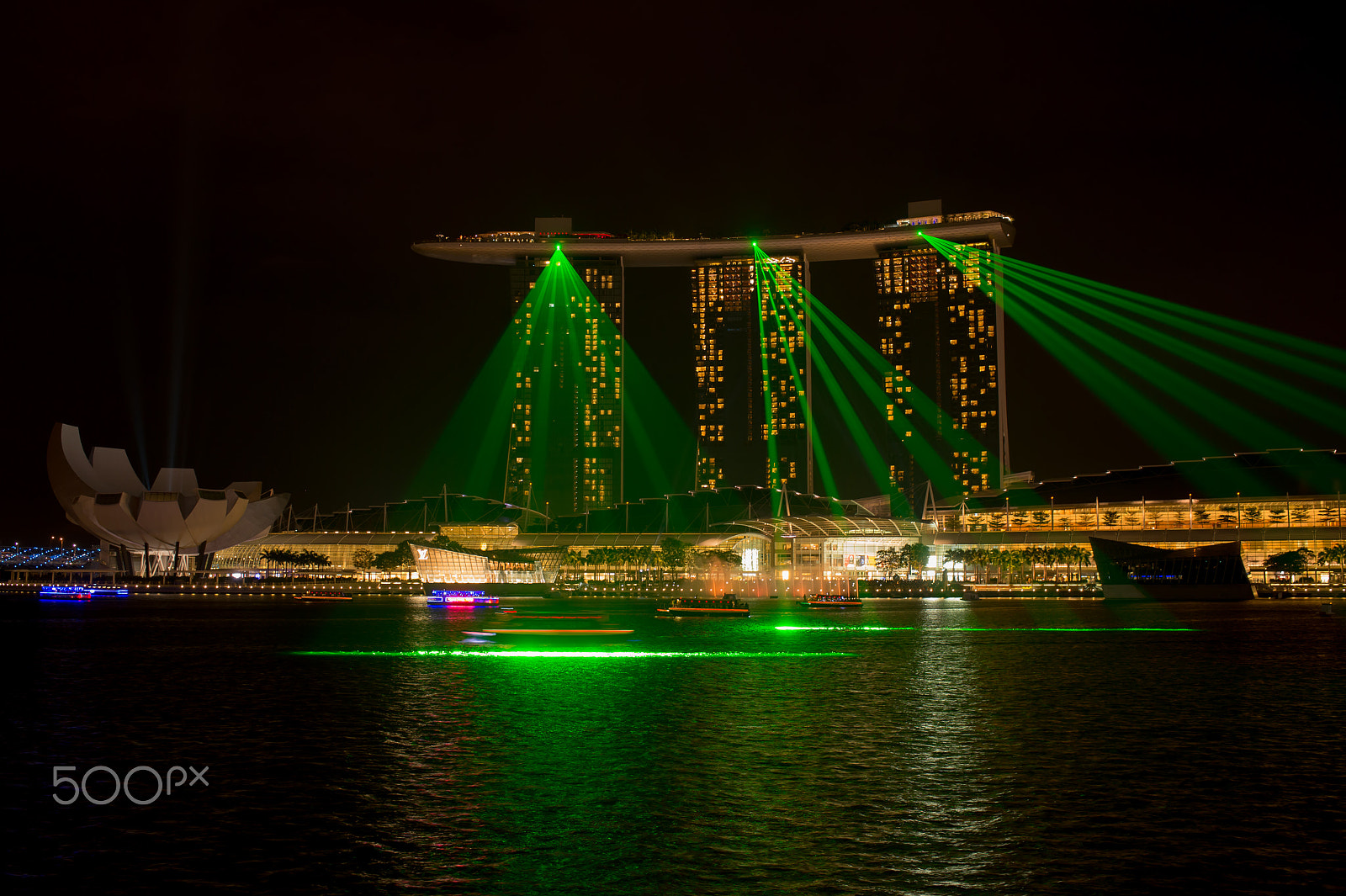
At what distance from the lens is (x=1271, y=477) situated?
120 metres

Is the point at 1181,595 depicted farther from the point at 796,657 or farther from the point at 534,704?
the point at 534,704

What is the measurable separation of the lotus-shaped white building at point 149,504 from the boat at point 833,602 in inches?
2537

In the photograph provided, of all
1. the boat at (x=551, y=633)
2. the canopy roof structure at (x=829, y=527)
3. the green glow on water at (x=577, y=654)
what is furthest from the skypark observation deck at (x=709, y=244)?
the green glow on water at (x=577, y=654)

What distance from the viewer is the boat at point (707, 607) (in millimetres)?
75875

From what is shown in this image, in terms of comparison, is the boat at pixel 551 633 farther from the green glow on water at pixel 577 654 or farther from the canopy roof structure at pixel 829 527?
the canopy roof structure at pixel 829 527

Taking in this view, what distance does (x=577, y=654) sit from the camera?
150ft

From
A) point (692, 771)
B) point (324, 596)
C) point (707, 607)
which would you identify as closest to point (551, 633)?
point (707, 607)

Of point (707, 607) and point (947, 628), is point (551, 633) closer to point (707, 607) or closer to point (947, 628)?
point (947, 628)

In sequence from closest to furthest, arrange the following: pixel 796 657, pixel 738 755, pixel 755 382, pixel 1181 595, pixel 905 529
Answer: pixel 738 755 → pixel 796 657 → pixel 1181 595 → pixel 905 529 → pixel 755 382

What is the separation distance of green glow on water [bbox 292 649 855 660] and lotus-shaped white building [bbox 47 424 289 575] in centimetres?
7464

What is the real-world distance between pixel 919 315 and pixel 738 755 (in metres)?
151

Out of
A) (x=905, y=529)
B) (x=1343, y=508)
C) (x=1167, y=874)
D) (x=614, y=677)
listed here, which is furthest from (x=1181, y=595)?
(x=1167, y=874)

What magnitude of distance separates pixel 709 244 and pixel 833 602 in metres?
102

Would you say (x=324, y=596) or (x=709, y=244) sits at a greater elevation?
(x=709, y=244)
